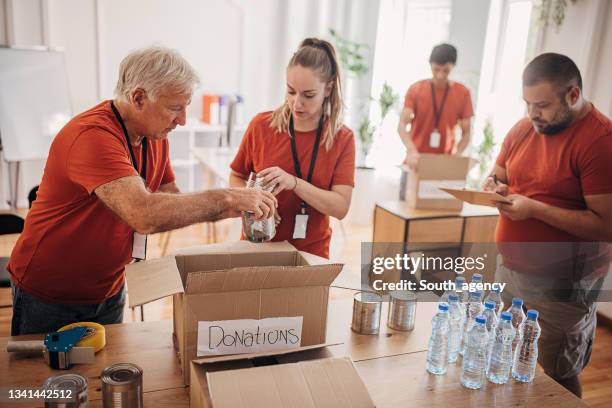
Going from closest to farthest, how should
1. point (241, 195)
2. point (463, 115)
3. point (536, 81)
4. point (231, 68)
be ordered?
1. point (241, 195)
2. point (536, 81)
3. point (463, 115)
4. point (231, 68)

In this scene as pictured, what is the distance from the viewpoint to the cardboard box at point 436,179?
333 centimetres

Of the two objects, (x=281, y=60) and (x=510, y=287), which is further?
(x=281, y=60)

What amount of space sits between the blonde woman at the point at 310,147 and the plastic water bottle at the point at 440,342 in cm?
61

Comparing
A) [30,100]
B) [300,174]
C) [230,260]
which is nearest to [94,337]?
[230,260]

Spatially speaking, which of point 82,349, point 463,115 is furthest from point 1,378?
point 463,115

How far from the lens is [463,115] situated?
13.8 ft

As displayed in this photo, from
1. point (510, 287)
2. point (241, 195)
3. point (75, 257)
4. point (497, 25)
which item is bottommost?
point (510, 287)

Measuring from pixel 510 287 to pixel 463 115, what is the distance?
2.49 meters

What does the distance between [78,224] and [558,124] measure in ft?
5.38

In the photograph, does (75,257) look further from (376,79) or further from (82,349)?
(376,79)

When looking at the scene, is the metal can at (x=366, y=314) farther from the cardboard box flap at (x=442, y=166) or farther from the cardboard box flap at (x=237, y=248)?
the cardboard box flap at (x=442, y=166)

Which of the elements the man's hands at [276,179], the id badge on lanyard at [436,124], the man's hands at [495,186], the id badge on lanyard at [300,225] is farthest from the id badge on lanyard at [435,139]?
the man's hands at [276,179]

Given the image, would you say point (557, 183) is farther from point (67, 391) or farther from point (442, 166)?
→ point (67, 391)

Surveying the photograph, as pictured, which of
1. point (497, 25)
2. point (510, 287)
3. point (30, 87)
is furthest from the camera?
point (497, 25)
